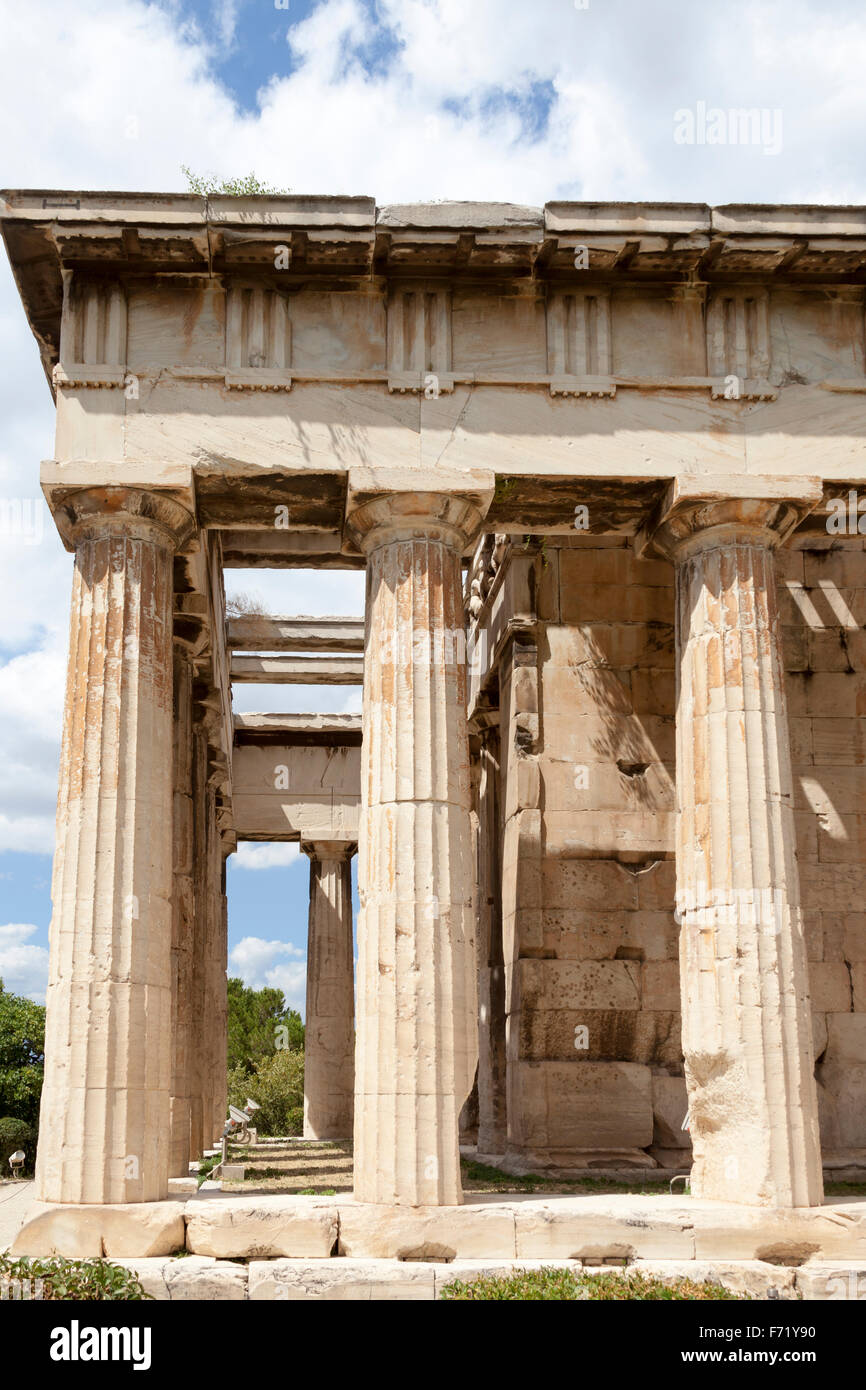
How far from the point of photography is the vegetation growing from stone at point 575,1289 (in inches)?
446

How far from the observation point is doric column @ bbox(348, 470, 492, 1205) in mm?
14078

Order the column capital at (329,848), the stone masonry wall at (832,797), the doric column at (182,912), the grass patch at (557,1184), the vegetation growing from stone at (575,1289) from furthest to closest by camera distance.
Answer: the column capital at (329,848) < the doric column at (182,912) < the stone masonry wall at (832,797) < the grass patch at (557,1184) < the vegetation growing from stone at (575,1289)

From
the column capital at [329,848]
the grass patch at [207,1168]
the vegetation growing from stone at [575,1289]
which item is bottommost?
the vegetation growing from stone at [575,1289]

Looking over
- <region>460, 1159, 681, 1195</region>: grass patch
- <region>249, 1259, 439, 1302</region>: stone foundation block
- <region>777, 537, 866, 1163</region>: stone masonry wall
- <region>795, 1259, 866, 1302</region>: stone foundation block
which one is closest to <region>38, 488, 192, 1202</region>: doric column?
<region>249, 1259, 439, 1302</region>: stone foundation block

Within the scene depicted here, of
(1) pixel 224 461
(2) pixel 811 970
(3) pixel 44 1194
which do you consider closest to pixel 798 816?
(2) pixel 811 970

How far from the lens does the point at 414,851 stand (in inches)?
579

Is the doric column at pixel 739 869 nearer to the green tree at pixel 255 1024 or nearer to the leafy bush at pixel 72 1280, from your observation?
the leafy bush at pixel 72 1280

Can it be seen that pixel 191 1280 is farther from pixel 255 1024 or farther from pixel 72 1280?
pixel 255 1024

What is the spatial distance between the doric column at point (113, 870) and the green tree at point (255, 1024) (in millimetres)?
47274

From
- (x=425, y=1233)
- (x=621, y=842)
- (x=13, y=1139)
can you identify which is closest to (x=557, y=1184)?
(x=425, y=1233)

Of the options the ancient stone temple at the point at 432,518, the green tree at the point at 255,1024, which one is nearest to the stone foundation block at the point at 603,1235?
the ancient stone temple at the point at 432,518

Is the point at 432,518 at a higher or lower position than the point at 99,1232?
higher

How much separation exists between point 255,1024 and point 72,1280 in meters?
54.7
